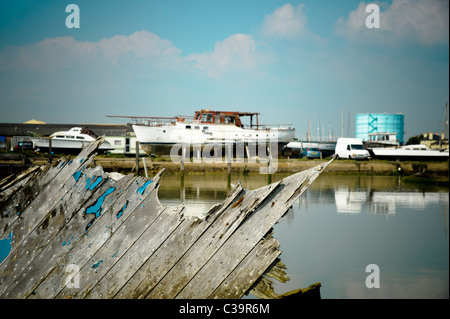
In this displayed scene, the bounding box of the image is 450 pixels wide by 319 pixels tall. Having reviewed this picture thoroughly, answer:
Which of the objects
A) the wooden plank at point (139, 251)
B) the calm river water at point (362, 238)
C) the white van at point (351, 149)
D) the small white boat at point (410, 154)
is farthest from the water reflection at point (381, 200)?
the wooden plank at point (139, 251)

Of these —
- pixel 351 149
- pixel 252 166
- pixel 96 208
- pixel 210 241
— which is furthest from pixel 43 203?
pixel 351 149

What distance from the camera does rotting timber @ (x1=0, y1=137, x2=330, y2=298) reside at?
256cm

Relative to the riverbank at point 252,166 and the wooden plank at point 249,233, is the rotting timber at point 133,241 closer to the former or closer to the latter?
the wooden plank at point 249,233

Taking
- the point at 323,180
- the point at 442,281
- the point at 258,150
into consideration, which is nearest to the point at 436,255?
the point at 442,281

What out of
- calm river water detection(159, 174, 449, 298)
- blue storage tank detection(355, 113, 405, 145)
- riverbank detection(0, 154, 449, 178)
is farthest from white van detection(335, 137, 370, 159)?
blue storage tank detection(355, 113, 405, 145)

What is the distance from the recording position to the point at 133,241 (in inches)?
103

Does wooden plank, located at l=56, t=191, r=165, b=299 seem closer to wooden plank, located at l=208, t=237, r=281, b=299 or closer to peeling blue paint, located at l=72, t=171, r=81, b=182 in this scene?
peeling blue paint, located at l=72, t=171, r=81, b=182

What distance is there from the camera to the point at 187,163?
22.6 metres

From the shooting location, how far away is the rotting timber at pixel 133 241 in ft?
8.39

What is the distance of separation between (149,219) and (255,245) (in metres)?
0.78

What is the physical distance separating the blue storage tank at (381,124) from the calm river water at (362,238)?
49042 millimetres

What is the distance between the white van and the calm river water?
922 centimetres
